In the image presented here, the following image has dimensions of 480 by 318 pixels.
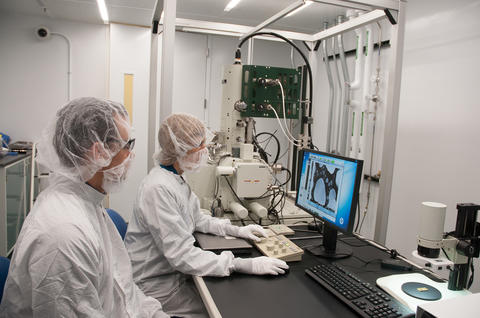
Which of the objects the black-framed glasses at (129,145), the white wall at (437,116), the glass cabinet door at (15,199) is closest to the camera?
the black-framed glasses at (129,145)

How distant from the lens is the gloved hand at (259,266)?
1247 millimetres

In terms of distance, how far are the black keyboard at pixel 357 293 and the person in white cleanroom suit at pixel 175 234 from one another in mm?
151

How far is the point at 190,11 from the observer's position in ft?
11.8

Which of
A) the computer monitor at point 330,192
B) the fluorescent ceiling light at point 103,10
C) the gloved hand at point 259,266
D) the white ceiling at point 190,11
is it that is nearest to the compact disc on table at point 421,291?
the computer monitor at point 330,192

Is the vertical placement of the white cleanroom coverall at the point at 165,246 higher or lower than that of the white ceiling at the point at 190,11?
lower

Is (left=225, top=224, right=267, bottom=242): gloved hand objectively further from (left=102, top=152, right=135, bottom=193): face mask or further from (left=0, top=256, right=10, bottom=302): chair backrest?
(left=0, top=256, right=10, bottom=302): chair backrest

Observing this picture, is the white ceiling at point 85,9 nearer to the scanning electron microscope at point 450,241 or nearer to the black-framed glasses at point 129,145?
the black-framed glasses at point 129,145

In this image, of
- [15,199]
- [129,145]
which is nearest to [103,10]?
[15,199]

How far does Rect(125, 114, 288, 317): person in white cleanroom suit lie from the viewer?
4.21ft

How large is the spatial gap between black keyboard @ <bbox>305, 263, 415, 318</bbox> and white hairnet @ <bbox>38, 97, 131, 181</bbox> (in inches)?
32.3

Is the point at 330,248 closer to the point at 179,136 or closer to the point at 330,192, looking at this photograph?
the point at 330,192

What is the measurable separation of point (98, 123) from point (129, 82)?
3.20 m

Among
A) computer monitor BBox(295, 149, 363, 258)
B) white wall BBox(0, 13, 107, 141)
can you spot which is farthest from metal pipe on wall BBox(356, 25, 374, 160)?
white wall BBox(0, 13, 107, 141)

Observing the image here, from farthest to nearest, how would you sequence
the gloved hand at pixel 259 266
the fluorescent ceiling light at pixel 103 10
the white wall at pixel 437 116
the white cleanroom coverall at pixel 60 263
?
the fluorescent ceiling light at pixel 103 10 < the white wall at pixel 437 116 < the gloved hand at pixel 259 266 < the white cleanroom coverall at pixel 60 263
